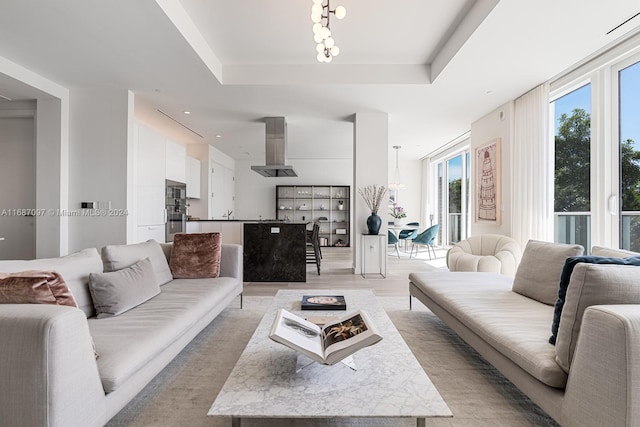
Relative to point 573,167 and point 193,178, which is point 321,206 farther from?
point 573,167

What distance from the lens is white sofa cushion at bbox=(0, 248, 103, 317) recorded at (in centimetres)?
188

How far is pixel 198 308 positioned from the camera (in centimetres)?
230

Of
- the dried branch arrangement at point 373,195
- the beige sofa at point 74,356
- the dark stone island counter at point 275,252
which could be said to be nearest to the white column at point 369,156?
the dried branch arrangement at point 373,195

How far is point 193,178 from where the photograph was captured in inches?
300

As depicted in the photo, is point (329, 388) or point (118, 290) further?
point (118, 290)

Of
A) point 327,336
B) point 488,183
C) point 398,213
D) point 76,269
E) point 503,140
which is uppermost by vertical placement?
point 503,140

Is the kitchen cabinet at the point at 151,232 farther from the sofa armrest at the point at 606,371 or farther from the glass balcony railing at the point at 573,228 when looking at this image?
the glass balcony railing at the point at 573,228

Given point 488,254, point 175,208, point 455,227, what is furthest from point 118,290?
point 455,227

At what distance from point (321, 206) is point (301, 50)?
626 cm

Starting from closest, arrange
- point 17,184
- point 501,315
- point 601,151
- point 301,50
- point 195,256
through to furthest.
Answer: point 501,315 < point 195,256 < point 601,151 < point 301,50 < point 17,184

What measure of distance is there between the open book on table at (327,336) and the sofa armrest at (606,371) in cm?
77

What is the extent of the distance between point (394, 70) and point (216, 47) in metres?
2.27

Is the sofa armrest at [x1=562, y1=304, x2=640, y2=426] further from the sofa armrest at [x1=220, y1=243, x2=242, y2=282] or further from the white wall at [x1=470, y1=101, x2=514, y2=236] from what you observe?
the white wall at [x1=470, y1=101, x2=514, y2=236]

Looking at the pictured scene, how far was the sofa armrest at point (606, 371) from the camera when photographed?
1114 millimetres
